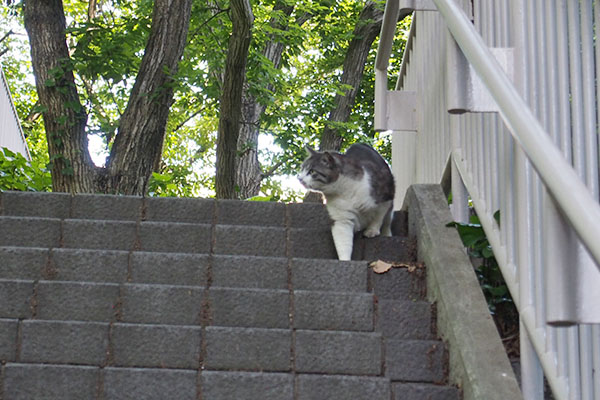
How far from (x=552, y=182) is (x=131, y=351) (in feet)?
6.97

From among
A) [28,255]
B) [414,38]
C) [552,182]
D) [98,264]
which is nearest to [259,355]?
[98,264]

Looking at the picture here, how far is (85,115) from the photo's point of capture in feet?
24.3

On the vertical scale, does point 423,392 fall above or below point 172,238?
below

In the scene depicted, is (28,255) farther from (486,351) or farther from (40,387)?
(486,351)

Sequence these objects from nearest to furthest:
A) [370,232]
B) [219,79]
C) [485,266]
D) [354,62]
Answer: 1. [485,266]
2. [370,232]
3. [219,79]
4. [354,62]

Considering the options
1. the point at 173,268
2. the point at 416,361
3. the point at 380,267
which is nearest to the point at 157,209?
the point at 173,268

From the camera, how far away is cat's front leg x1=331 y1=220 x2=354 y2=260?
178 inches

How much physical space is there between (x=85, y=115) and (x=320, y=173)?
3.16 metres

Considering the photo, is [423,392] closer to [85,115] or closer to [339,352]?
[339,352]

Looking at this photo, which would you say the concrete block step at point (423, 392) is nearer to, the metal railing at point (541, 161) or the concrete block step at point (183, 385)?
the concrete block step at point (183, 385)

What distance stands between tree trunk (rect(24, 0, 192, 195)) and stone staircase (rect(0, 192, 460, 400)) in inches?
102

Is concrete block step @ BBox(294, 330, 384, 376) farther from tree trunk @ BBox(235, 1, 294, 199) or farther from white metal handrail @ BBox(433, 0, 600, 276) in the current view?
tree trunk @ BBox(235, 1, 294, 199)

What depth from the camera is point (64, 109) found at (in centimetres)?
732

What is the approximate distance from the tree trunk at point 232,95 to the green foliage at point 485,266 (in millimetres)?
3564
